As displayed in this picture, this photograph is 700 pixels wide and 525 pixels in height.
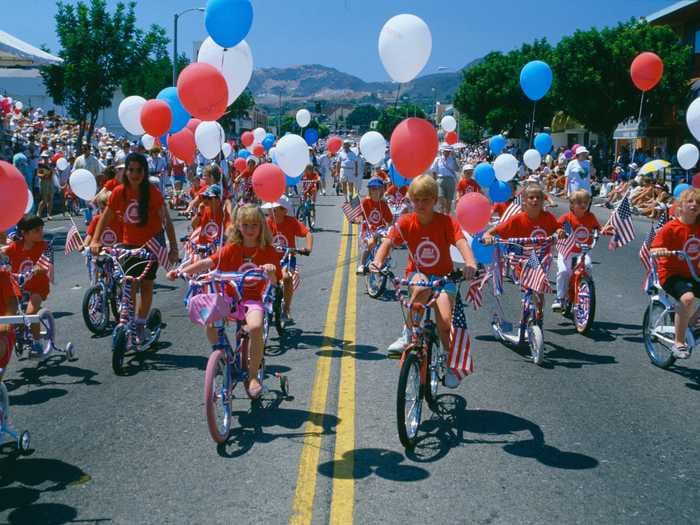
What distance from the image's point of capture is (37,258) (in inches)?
311

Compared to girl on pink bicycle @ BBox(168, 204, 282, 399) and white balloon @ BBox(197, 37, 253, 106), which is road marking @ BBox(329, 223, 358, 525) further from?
white balloon @ BBox(197, 37, 253, 106)

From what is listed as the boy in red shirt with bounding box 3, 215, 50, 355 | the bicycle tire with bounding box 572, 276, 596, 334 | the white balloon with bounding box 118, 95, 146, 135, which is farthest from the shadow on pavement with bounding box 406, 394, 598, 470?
the white balloon with bounding box 118, 95, 146, 135

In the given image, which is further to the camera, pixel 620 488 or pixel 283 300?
pixel 283 300

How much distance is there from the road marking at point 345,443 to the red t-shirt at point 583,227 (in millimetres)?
2950

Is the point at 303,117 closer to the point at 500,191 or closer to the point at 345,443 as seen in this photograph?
the point at 500,191

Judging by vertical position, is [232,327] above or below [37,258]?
below

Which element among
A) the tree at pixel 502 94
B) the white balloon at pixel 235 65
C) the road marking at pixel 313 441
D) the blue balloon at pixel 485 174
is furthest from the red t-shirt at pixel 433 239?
the tree at pixel 502 94

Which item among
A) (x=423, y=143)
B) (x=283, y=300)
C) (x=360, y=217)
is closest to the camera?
(x=423, y=143)

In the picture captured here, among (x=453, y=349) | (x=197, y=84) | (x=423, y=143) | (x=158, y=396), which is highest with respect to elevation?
(x=197, y=84)

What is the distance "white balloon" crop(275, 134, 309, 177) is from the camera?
34.2 feet

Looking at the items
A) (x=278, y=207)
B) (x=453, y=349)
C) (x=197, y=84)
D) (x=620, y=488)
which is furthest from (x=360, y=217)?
(x=620, y=488)

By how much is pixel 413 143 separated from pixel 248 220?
5.19 feet

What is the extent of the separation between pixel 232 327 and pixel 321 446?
422cm

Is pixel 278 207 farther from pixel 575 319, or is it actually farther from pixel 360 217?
pixel 575 319
